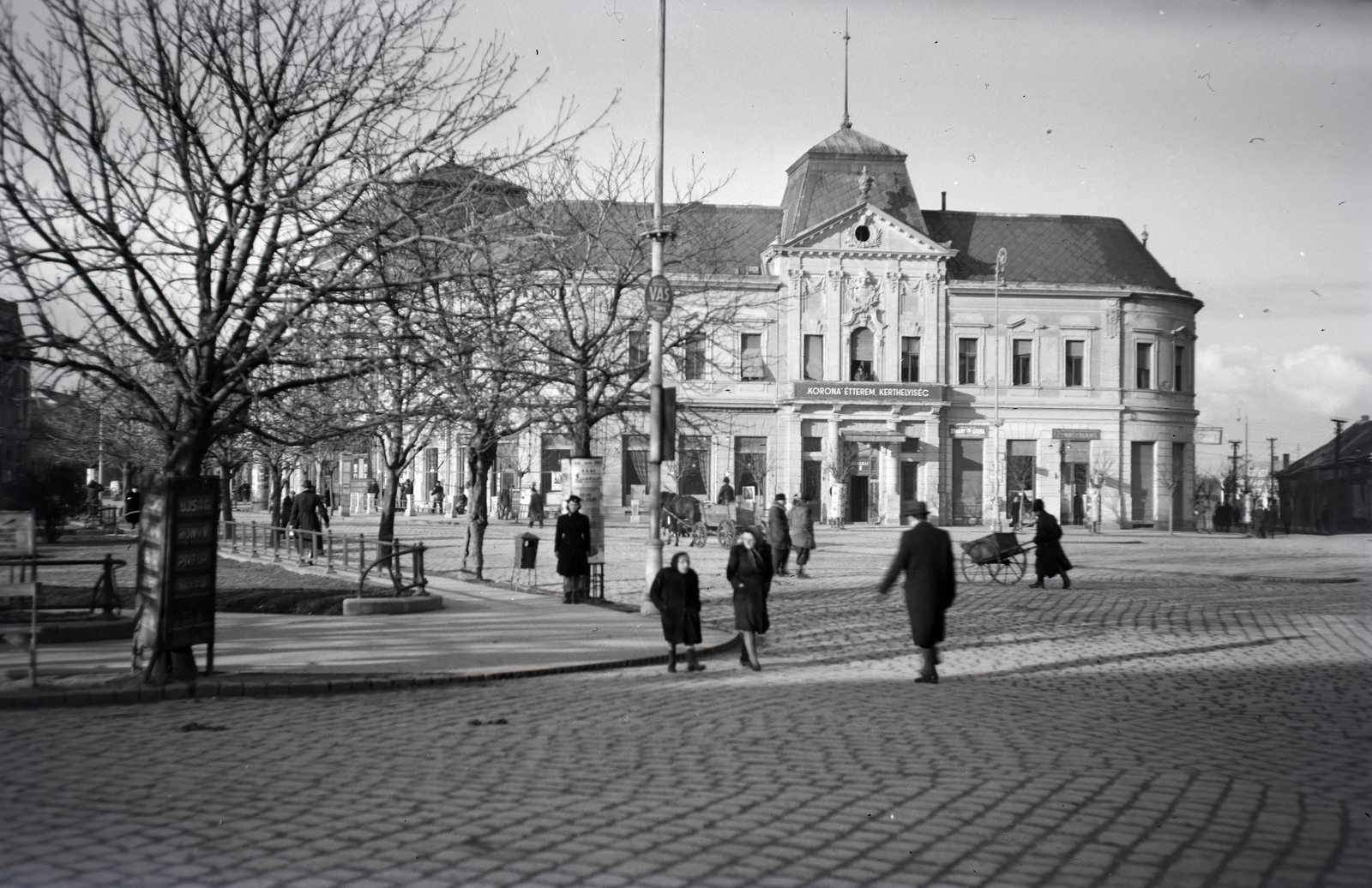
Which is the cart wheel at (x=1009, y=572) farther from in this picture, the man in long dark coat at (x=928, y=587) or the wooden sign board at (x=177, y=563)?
the wooden sign board at (x=177, y=563)

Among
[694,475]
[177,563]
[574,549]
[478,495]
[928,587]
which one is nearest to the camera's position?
[177,563]

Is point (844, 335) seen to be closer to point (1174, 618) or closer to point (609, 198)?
point (609, 198)

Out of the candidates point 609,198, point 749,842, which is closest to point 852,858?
point 749,842

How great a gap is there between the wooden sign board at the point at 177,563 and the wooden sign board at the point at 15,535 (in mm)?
1081

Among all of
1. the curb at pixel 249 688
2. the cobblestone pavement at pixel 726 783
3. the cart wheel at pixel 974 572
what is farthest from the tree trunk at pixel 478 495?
the cobblestone pavement at pixel 726 783

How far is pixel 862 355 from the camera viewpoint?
2279 inches

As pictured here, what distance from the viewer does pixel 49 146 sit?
37.7ft

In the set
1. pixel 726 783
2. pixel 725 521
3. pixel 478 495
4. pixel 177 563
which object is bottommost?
pixel 726 783

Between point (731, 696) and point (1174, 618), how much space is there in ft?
34.0

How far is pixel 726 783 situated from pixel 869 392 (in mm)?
49975

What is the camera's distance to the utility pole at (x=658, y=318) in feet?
56.4

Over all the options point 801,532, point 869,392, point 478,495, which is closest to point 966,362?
point 869,392

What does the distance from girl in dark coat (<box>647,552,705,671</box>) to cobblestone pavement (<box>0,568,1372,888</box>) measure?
39 cm

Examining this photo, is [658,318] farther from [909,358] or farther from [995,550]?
[909,358]
